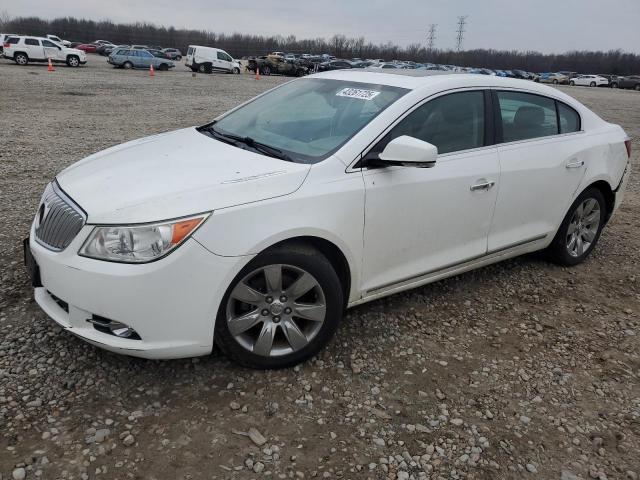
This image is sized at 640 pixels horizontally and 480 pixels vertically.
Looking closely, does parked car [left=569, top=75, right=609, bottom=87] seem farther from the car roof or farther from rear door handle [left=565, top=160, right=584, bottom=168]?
the car roof

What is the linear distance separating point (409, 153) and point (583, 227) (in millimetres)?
2643

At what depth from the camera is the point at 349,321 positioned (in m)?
3.58

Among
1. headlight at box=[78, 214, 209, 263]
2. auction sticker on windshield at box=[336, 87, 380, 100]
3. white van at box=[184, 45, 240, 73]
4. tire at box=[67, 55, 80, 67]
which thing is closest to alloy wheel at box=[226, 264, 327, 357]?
headlight at box=[78, 214, 209, 263]

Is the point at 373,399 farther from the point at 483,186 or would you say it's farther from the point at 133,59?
the point at 133,59

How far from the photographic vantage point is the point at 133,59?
37031 mm

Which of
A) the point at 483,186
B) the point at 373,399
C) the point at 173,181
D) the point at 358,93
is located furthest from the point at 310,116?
the point at 373,399

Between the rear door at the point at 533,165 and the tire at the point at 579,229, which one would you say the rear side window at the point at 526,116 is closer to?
the rear door at the point at 533,165

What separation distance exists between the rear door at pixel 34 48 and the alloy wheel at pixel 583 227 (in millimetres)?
35400

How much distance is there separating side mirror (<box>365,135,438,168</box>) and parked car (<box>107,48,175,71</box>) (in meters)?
38.3

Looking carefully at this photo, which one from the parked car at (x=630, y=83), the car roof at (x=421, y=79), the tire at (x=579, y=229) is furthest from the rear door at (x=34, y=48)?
the parked car at (x=630, y=83)

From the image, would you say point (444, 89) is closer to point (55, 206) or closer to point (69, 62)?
point (55, 206)

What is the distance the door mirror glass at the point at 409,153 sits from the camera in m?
2.94

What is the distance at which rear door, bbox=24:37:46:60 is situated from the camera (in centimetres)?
3169

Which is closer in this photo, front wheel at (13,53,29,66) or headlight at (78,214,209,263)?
headlight at (78,214,209,263)
